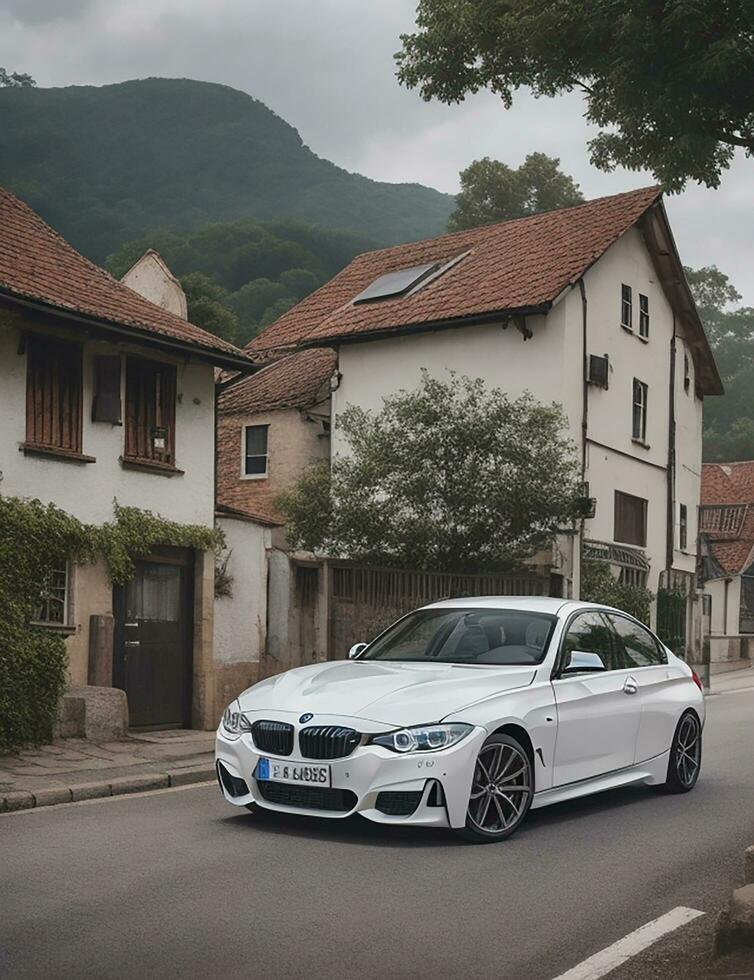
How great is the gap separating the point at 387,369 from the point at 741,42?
809 inches

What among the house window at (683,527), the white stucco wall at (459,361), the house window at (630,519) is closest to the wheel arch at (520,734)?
the white stucco wall at (459,361)

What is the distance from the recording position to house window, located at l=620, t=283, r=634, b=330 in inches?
1209

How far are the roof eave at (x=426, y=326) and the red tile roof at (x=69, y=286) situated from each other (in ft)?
32.4

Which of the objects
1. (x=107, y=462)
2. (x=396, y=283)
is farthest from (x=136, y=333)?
(x=396, y=283)

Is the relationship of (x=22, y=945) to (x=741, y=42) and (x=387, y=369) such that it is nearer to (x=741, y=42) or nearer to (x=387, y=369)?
(x=741, y=42)

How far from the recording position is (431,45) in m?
13.1

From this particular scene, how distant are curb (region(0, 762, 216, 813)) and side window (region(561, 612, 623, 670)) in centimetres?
419

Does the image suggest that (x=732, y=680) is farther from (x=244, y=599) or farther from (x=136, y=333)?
(x=136, y=333)

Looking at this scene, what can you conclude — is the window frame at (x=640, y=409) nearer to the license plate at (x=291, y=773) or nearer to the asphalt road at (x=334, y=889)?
the asphalt road at (x=334, y=889)

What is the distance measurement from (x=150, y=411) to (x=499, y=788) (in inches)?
416

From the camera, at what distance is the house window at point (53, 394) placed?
16.4m

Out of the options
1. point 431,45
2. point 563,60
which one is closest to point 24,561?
point 431,45

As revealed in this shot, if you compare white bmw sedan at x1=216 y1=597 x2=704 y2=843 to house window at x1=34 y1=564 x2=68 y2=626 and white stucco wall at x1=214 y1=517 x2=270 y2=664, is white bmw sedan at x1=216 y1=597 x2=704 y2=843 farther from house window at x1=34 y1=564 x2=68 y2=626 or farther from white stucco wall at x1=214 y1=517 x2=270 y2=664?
white stucco wall at x1=214 y1=517 x2=270 y2=664

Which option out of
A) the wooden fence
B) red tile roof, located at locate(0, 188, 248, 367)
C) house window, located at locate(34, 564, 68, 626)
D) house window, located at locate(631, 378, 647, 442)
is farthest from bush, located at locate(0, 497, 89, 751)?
house window, located at locate(631, 378, 647, 442)
